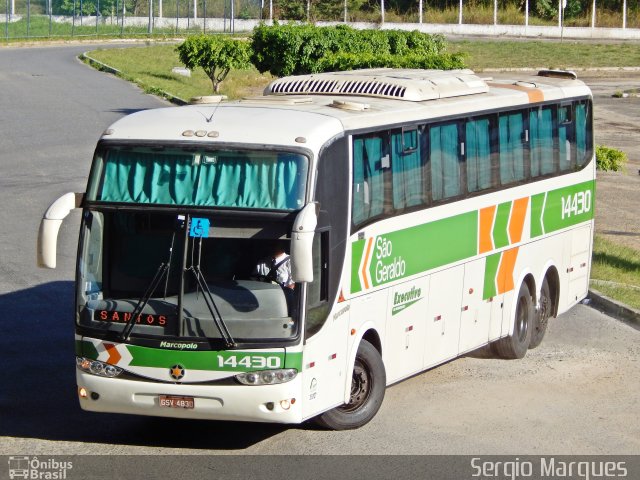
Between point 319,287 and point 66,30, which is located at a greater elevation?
point 66,30

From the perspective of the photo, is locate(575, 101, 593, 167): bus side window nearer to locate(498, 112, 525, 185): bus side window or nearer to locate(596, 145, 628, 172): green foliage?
locate(498, 112, 525, 185): bus side window

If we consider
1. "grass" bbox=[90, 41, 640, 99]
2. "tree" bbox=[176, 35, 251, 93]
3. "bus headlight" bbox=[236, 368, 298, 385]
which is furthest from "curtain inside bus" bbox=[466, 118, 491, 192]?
"tree" bbox=[176, 35, 251, 93]

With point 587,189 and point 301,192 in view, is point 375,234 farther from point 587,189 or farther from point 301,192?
point 587,189

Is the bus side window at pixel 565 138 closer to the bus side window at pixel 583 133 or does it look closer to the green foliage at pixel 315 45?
the bus side window at pixel 583 133

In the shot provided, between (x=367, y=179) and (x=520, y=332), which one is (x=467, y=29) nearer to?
(x=520, y=332)

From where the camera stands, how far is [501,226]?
1377 cm

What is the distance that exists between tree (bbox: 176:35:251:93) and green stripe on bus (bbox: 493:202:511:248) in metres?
29.3

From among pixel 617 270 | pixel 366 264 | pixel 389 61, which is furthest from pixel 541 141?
pixel 389 61

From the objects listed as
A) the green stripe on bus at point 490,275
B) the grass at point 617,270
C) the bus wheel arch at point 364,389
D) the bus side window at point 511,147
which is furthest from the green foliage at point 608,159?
the bus wheel arch at point 364,389

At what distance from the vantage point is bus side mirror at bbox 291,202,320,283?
9438 mm

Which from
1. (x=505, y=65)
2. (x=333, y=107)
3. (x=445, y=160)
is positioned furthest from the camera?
(x=505, y=65)

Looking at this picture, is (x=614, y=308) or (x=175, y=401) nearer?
(x=175, y=401)

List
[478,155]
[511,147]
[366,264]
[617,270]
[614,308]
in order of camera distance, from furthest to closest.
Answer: [617,270], [614,308], [511,147], [478,155], [366,264]

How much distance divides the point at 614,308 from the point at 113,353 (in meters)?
8.69
